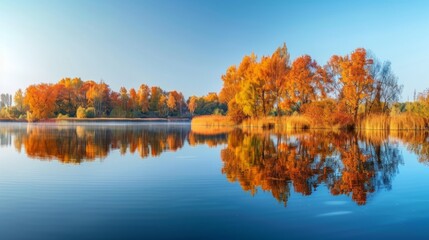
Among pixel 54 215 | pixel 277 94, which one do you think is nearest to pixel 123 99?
pixel 277 94

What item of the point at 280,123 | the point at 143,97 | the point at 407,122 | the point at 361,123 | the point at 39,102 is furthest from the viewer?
the point at 143,97

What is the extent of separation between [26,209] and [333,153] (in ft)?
40.6

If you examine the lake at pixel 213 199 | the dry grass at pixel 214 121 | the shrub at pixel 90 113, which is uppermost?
the shrub at pixel 90 113

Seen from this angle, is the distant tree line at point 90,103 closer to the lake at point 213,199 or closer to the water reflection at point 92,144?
the water reflection at point 92,144

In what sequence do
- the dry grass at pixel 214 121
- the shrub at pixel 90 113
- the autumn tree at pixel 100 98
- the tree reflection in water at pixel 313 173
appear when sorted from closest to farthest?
the tree reflection in water at pixel 313 173
the dry grass at pixel 214 121
the shrub at pixel 90 113
the autumn tree at pixel 100 98

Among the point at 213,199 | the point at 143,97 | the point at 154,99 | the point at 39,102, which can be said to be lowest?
the point at 213,199

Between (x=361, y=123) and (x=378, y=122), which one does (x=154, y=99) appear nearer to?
(x=361, y=123)

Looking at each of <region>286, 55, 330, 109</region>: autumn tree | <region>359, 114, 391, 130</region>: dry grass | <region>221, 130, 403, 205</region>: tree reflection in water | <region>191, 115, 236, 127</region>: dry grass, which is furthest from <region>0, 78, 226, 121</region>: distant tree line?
<region>221, 130, 403, 205</region>: tree reflection in water

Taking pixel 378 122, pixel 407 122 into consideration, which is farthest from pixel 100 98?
pixel 407 122

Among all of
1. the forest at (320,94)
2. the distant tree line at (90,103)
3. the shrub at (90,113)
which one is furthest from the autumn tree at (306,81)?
the shrub at (90,113)

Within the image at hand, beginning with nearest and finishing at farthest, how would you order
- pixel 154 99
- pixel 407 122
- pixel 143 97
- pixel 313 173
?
pixel 313 173 < pixel 407 122 < pixel 143 97 < pixel 154 99

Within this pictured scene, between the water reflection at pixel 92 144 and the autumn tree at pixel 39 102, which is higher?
the autumn tree at pixel 39 102

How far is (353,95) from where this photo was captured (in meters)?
40.3

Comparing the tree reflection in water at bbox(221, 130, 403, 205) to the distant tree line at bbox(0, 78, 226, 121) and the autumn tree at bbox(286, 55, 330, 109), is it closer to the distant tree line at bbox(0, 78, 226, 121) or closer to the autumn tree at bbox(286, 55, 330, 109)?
the autumn tree at bbox(286, 55, 330, 109)
